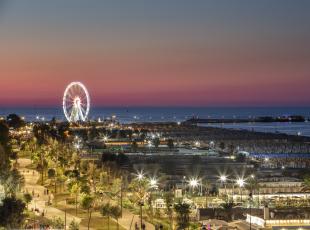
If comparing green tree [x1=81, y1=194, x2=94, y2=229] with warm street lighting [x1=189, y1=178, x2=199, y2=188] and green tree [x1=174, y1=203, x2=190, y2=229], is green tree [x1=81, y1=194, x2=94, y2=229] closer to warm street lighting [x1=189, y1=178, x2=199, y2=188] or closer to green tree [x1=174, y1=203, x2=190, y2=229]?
green tree [x1=174, y1=203, x2=190, y2=229]

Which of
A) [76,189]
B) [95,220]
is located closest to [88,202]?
[95,220]

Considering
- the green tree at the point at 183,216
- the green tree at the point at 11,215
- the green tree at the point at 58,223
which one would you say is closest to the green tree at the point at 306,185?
the green tree at the point at 183,216

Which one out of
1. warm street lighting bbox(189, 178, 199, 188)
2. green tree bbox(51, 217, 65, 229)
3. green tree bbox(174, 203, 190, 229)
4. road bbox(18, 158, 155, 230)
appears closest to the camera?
green tree bbox(174, 203, 190, 229)

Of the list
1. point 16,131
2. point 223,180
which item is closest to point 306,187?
point 223,180

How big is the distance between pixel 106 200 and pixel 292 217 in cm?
600

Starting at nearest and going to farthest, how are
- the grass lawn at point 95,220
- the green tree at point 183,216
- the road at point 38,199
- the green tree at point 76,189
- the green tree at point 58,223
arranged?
the green tree at point 183,216 → the green tree at point 58,223 → the grass lawn at point 95,220 → the road at point 38,199 → the green tree at point 76,189

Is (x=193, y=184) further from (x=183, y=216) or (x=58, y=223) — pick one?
(x=58, y=223)

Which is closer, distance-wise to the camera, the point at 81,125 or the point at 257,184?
the point at 257,184

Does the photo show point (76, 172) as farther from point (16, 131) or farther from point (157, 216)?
point (16, 131)

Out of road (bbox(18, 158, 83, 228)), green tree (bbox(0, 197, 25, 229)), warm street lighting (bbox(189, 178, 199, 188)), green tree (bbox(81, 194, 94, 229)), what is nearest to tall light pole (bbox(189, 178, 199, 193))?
warm street lighting (bbox(189, 178, 199, 188))

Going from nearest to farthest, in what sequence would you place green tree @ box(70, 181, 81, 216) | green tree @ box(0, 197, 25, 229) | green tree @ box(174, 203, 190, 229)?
green tree @ box(0, 197, 25, 229) < green tree @ box(174, 203, 190, 229) < green tree @ box(70, 181, 81, 216)

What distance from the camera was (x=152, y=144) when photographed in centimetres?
4456

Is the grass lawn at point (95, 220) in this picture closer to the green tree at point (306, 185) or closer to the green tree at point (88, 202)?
the green tree at point (88, 202)

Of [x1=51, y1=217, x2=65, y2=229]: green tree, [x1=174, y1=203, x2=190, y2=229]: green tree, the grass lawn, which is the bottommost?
the grass lawn
